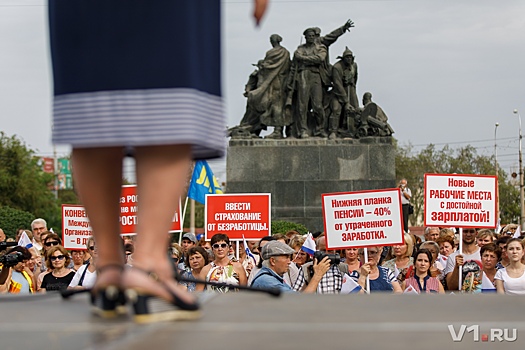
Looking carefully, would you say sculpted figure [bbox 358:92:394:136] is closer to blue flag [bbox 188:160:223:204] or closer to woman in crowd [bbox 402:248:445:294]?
blue flag [bbox 188:160:223:204]

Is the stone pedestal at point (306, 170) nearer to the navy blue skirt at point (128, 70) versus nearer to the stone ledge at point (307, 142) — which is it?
Result: the stone ledge at point (307, 142)

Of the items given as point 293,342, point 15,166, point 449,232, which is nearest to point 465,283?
point 449,232

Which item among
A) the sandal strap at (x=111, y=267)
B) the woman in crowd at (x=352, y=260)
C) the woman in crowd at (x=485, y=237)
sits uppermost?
the sandal strap at (x=111, y=267)

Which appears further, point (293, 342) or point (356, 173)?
point (356, 173)

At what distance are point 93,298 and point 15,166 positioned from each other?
66.9 m

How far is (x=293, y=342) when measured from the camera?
242cm

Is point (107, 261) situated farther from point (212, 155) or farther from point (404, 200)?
point (404, 200)

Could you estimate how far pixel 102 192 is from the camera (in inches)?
125

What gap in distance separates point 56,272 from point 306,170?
21542 mm

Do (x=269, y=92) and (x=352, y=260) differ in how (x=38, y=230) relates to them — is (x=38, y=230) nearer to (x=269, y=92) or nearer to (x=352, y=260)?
(x=352, y=260)

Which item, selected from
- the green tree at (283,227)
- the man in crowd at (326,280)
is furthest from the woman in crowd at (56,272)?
the green tree at (283,227)

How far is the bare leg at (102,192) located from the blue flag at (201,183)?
1798 centimetres

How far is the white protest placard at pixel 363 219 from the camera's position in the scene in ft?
36.1
